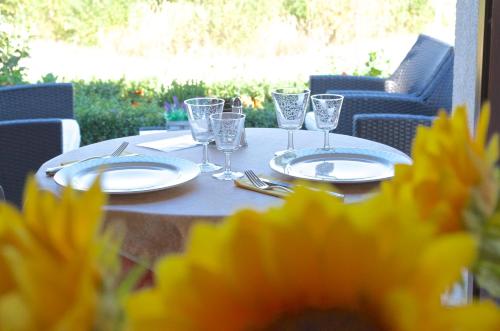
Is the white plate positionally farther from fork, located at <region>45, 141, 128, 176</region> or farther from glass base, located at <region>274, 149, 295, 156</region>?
glass base, located at <region>274, 149, 295, 156</region>

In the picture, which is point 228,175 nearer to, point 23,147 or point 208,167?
point 208,167

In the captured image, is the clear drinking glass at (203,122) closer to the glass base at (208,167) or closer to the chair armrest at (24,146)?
the glass base at (208,167)

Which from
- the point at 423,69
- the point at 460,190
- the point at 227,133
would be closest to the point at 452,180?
the point at 460,190

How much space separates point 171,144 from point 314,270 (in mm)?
1791

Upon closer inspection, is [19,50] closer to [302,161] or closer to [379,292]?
[302,161]

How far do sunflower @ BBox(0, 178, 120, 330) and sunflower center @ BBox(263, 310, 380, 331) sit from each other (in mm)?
93

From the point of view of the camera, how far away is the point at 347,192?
1556mm

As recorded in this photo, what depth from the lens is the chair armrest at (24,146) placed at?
297 cm

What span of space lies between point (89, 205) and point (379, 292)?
0.43 ft


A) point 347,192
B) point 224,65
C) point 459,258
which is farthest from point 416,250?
point 224,65

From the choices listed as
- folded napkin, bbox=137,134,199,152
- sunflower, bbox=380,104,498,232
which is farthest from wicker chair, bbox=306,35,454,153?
sunflower, bbox=380,104,498,232

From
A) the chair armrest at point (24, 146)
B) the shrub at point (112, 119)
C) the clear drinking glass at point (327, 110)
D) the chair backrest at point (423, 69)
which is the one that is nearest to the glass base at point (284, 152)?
the clear drinking glass at point (327, 110)

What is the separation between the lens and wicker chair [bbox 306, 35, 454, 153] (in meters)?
2.95

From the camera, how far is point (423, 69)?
3.87m
